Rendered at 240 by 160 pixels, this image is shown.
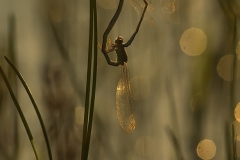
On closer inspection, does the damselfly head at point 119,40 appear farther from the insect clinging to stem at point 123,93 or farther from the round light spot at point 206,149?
the round light spot at point 206,149

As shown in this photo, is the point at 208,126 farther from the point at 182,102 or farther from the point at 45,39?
the point at 45,39

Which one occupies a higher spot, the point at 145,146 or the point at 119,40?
the point at 119,40

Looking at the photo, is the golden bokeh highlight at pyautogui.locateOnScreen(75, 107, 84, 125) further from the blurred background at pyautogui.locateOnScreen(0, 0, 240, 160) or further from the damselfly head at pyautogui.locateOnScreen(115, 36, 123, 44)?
the damselfly head at pyautogui.locateOnScreen(115, 36, 123, 44)

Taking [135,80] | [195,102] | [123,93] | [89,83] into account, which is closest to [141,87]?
[135,80]

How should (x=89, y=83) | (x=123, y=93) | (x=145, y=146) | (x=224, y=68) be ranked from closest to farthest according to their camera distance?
(x=89, y=83)
(x=123, y=93)
(x=145, y=146)
(x=224, y=68)

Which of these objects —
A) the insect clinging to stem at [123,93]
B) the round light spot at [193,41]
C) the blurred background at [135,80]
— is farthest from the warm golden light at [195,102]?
the insect clinging to stem at [123,93]

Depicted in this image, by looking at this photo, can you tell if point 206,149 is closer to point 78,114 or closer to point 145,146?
point 145,146

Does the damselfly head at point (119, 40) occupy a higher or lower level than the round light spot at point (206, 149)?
→ higher
